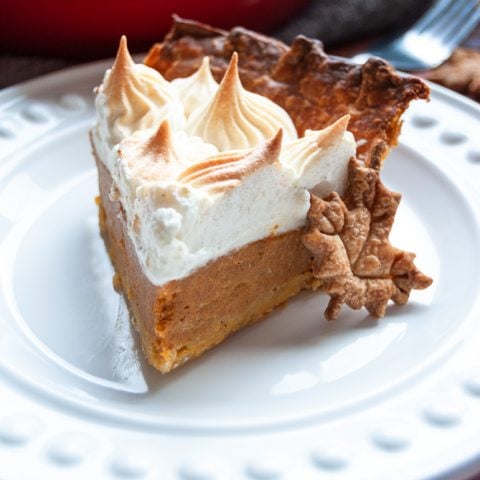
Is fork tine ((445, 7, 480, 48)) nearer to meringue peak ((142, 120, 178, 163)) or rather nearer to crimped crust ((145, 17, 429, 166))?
crimped crust ((145, 17, 429, 166))

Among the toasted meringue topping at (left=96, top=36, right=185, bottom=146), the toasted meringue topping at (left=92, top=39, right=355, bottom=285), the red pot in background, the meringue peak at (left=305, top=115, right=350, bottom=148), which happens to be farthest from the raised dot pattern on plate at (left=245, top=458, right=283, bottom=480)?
the red pot in background

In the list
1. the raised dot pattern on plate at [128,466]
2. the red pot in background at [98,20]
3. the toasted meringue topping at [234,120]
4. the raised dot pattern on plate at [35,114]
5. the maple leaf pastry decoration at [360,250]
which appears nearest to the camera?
the raised dot pattern on plate at [128,466]

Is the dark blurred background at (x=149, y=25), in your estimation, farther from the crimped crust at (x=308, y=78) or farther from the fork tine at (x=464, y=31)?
the crimped crust at (x=308, y=78)

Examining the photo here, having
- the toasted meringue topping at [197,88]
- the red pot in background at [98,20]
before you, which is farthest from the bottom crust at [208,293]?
the red pot in background at [98,20]

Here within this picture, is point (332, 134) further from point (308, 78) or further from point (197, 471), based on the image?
point (197, 471)

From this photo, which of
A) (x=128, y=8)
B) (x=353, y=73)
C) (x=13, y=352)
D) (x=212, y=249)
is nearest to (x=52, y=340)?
(x=13, y=352)

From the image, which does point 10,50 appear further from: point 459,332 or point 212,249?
point 459,332
